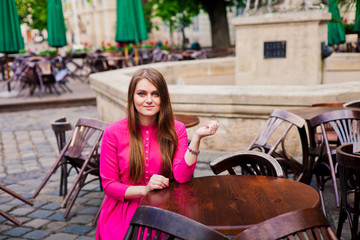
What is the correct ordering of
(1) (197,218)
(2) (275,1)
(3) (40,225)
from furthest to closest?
(2) (275,1) → (3) (40,225) → (1) (197,218)

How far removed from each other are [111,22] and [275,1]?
47176 millimetres

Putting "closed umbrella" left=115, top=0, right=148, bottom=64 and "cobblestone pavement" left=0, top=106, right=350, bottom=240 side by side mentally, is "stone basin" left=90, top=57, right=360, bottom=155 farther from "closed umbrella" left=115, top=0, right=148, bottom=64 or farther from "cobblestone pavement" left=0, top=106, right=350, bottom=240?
"closed umbrella" left=115, top=0, right=148, bottom=64

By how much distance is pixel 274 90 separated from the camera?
5.59 metres

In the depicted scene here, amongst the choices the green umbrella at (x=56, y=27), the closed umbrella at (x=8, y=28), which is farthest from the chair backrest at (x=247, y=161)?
the green umbrella at (x=56, y=27)

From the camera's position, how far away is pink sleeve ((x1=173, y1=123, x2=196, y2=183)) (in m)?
2.39

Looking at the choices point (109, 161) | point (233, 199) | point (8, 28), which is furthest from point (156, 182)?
point (8, 28)

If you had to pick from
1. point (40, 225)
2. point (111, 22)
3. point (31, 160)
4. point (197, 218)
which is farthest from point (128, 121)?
point (111, 22)

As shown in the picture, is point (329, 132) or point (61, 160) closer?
point (61, 160)

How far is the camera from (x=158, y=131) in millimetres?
2455

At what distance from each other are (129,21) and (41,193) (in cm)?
750

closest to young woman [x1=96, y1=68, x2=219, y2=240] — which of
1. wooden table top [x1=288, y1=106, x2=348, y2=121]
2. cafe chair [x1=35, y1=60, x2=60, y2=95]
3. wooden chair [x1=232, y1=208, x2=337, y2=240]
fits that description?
wooden chair [x1=232, y1=208, x2=337, y2=240]

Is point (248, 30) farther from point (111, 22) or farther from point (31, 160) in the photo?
point (111, 22)

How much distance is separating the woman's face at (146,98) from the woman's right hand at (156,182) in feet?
1.16

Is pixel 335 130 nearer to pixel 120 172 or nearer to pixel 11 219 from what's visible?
pixel 120 172
